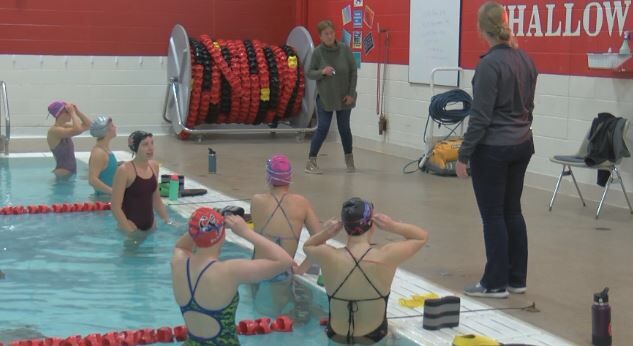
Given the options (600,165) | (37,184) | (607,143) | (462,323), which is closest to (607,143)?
(607,143)

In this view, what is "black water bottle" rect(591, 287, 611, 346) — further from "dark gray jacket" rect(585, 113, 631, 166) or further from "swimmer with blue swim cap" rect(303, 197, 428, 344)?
"dark gray jacket" rect(585, 113, 631, 166)

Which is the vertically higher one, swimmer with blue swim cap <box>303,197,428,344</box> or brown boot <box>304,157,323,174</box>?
swimmer with blue swim cap <box>303,197,428,344</box>

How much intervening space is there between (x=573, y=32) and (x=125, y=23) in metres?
7.95

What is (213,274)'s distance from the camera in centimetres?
426

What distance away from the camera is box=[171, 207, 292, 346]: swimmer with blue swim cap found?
4246 mm

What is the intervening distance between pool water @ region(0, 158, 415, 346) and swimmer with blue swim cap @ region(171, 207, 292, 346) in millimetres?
971

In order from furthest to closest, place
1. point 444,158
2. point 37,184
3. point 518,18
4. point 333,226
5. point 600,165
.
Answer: point 444,158, point 518,18, point 37,184, point 600,165, point 333,226

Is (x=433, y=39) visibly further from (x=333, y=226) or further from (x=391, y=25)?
(x=333, y=226)

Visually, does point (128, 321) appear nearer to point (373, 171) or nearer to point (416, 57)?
point (373, 171)

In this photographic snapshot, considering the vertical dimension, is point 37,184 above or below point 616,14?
below

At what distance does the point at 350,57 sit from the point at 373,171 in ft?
4.66

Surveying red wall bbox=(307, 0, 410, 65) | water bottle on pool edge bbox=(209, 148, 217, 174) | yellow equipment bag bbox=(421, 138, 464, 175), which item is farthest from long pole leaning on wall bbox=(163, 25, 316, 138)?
yellow equipment bag bbox=(421, 138, 464, 175)

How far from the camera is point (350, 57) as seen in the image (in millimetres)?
11969

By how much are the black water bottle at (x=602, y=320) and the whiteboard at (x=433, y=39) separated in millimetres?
7876
